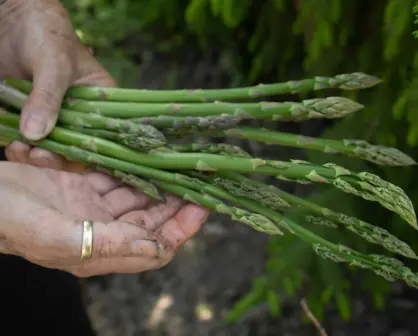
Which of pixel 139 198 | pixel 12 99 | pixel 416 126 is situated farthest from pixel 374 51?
pixel 12 99

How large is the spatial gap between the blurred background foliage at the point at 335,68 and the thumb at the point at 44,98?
544mm

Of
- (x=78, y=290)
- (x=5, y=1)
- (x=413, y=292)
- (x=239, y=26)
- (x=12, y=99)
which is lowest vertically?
(x=413, y=292)

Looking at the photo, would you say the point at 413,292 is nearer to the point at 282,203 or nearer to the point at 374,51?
the point at 374,51

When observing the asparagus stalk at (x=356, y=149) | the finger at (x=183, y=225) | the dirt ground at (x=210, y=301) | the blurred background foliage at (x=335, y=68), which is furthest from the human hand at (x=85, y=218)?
the dirt ground at (x=210, y=301)

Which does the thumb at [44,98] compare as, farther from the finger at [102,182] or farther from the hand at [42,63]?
the finger at [102,182]

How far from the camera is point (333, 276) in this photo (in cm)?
157

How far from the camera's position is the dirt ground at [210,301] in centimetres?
196

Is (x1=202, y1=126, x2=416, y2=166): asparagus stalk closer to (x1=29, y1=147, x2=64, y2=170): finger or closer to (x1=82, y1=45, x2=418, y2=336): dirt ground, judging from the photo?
(x1=29, y1=147, x2=64, y2=170): finger

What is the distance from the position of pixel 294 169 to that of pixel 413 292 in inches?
47.9

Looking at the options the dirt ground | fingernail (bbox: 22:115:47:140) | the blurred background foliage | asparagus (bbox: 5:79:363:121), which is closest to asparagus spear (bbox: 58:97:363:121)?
asparagus (bbox: 5:79:363:121)

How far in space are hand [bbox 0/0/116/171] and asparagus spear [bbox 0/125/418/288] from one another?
0.18ft

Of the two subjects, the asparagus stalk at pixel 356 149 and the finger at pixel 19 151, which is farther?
the finger at pixel 19 151

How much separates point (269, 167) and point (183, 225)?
24 centimetres

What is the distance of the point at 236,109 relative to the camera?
1.11 meters
